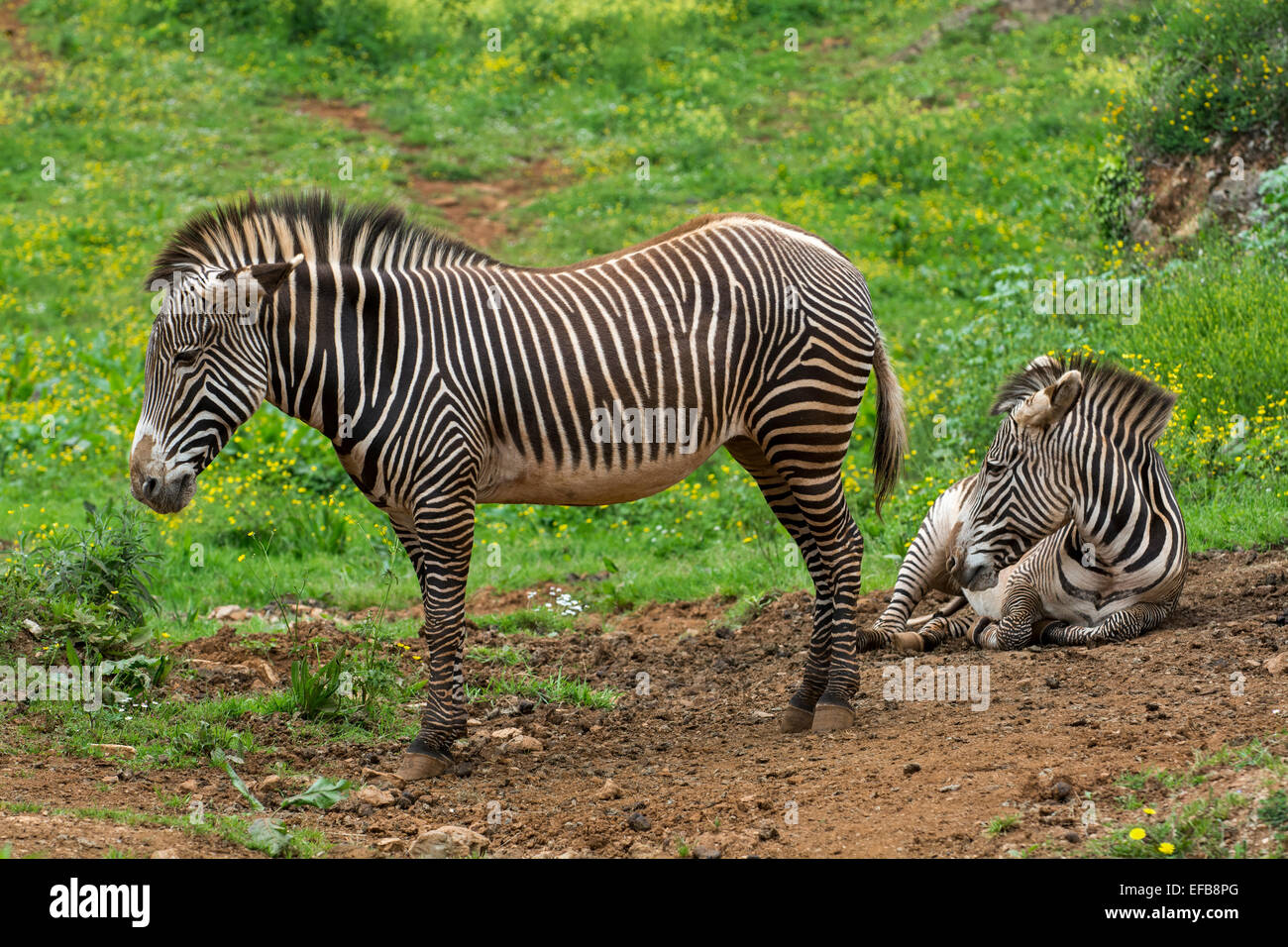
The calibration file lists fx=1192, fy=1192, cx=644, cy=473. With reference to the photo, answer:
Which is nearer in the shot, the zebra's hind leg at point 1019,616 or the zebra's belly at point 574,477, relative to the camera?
the zebra's belly at point 574,477

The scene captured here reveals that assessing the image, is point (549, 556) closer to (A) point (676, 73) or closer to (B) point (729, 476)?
(B) point (729, 476)

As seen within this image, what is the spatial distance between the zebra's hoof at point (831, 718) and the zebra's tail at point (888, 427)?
1425 mm

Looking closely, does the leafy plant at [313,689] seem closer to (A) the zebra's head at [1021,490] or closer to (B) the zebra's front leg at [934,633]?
(B) the zebra's front leg at [934,633]

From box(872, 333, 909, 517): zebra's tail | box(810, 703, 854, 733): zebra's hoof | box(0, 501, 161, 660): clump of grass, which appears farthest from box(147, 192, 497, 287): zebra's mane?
box(810, 703, 854, 733): zebra's hoof

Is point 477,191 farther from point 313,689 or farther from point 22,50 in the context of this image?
point 313,689

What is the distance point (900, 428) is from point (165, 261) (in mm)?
4347

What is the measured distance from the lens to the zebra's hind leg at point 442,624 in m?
6.07

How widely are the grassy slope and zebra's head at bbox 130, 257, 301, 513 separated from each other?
1.68 metres

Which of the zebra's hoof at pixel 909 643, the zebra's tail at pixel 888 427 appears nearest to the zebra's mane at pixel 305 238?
the zebra's tail at pixel 888 427

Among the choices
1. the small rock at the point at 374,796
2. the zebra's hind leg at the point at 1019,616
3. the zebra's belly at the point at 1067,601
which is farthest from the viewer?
the zebra's hind leg at the point at 1019,616

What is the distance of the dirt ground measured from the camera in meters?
4.89

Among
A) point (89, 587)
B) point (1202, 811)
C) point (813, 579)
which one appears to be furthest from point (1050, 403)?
point (89, 587)

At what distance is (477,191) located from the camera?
773 inches

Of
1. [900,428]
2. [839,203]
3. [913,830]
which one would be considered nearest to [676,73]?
[839,203]
